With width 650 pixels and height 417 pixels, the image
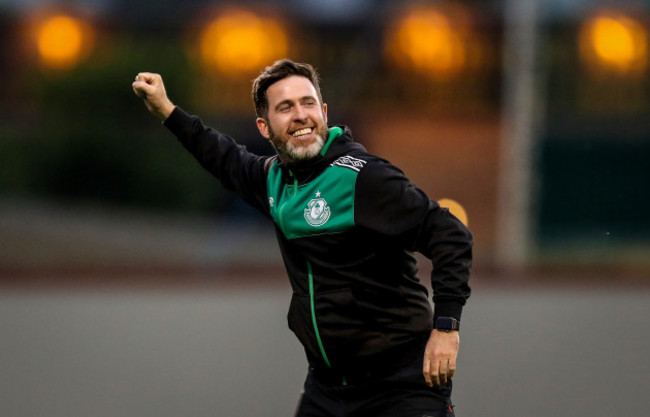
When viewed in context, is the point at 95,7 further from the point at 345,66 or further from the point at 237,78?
the point at 345,66

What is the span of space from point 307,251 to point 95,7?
8131mm

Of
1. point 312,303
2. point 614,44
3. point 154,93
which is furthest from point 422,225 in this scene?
point 614,44

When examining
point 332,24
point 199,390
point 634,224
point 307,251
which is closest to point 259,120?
point 307,251

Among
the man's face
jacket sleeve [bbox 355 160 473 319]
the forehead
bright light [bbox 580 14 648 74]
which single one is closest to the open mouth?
the man's face

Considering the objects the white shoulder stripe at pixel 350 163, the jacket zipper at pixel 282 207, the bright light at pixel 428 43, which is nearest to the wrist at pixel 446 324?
the white shoulder stripe at pixel 350 163

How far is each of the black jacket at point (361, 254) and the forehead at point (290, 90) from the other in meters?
0.19

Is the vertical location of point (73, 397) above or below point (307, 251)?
below

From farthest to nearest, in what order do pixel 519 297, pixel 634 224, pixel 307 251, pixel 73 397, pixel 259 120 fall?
pixel 634 224
pixel 519 297
pixel 73 397
pixel 259 120
pixel 307 251

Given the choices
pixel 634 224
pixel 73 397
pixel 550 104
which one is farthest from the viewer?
pixel 550 104

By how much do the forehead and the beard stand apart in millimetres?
156

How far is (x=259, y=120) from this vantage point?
4.09 meters

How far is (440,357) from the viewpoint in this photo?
350 centimetres

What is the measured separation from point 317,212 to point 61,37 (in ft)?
26.7

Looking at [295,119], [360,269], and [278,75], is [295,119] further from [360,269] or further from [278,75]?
[360,269]
